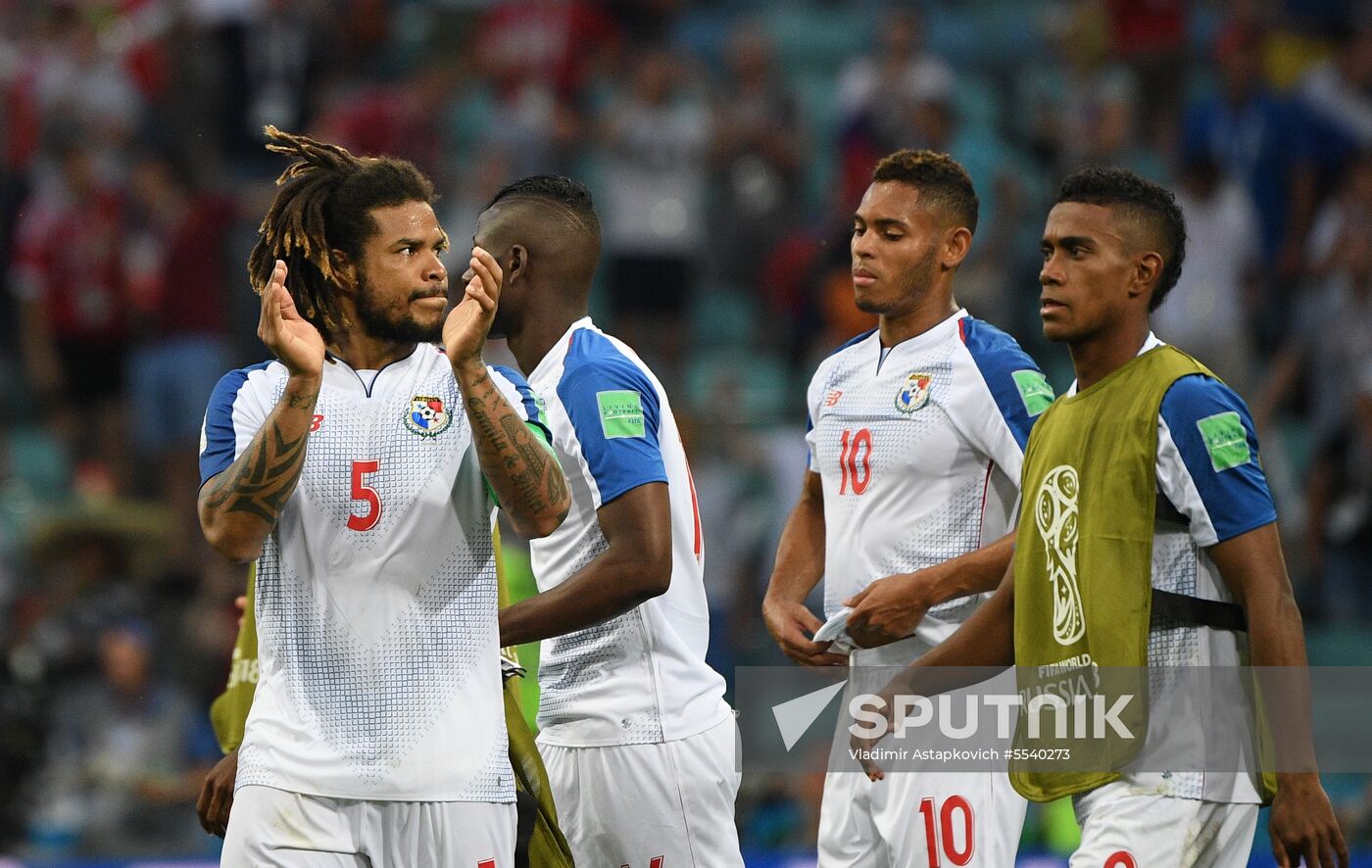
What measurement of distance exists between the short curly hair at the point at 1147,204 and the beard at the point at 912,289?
801 mm

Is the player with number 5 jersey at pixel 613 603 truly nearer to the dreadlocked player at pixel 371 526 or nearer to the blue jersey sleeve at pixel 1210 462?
the dreadlocked player at pixel 371 526

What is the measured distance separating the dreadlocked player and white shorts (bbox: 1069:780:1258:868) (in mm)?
1532

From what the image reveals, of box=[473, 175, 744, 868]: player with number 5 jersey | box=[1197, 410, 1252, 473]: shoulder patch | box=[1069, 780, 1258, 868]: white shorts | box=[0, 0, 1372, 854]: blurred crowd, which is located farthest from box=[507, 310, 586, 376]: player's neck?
box=[0, 0, 1372, 854]: blurred crowd

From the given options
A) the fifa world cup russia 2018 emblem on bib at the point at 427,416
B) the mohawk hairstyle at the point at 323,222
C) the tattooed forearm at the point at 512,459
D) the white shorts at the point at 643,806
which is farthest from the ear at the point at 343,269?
the white shorts at the point at 643,806

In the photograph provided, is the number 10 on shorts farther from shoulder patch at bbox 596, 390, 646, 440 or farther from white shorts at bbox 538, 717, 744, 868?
shoulder patch at bbox 596, 390, 646, 440

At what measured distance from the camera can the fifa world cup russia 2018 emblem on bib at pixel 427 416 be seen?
4430 millimetres

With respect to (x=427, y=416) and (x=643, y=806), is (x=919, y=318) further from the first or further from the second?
(x=427, y=416)

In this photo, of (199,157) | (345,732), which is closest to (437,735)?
(345,732)

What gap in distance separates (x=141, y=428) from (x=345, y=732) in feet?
29.6

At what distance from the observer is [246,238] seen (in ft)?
41.7

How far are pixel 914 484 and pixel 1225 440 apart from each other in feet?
4.26

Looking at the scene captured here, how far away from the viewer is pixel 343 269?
4.56m

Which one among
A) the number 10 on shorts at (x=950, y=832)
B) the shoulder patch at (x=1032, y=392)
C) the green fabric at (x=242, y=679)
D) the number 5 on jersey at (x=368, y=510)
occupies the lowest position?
the number 10 on shorts at (x=950, y=832)

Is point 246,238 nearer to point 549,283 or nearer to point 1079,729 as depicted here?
point 549,283
